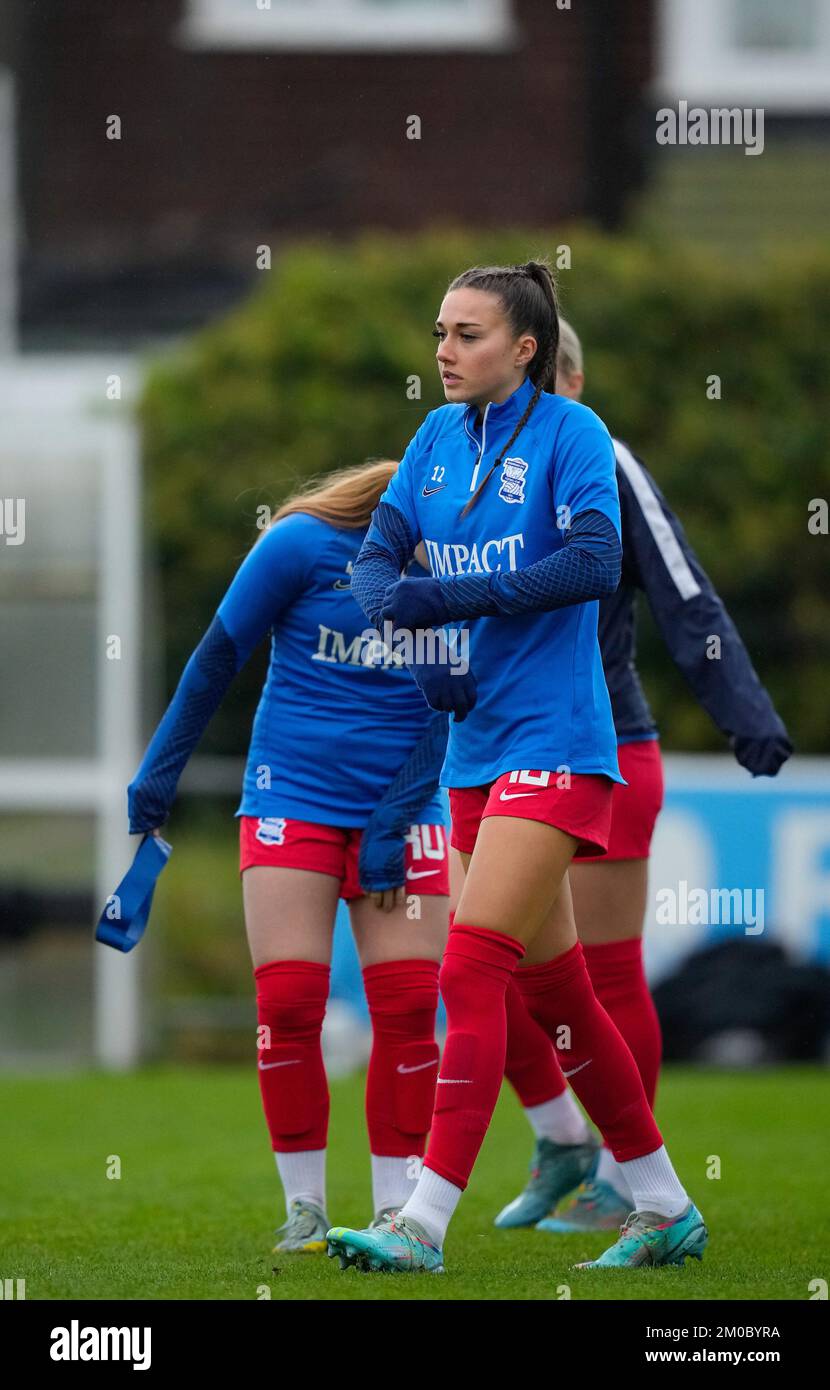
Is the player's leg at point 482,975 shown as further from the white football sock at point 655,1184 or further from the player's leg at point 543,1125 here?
the player's leg at point 543,1125

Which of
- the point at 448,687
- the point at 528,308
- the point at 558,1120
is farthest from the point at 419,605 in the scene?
the point at 558,1120

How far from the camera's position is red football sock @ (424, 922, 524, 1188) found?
3.91 metres

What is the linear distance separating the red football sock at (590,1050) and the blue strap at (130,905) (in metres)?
0.99

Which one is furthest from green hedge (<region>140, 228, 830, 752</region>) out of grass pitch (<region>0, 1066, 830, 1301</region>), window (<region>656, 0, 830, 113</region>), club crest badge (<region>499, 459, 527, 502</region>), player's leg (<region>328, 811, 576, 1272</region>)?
player's leg (<region>328, 811, 576, 1272</region>)

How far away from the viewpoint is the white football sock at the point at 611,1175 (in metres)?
5.16

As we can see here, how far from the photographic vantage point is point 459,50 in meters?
13.8

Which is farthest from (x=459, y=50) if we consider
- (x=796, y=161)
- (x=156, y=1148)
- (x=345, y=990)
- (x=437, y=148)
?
(x=156, y=1148)

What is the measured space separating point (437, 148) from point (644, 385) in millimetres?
3318

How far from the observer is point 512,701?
407cm

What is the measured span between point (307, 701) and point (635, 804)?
2.72 ft

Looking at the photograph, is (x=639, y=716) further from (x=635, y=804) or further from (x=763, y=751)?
(x=763, y=751)

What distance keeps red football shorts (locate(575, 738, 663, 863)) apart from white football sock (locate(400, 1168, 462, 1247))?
117cm

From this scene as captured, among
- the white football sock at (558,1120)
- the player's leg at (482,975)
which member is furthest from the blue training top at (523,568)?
the white football sock at (558,1120)

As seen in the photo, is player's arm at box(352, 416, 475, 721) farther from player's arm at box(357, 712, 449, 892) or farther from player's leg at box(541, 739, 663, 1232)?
player's leg at box(541, 739, 663, 1232)
